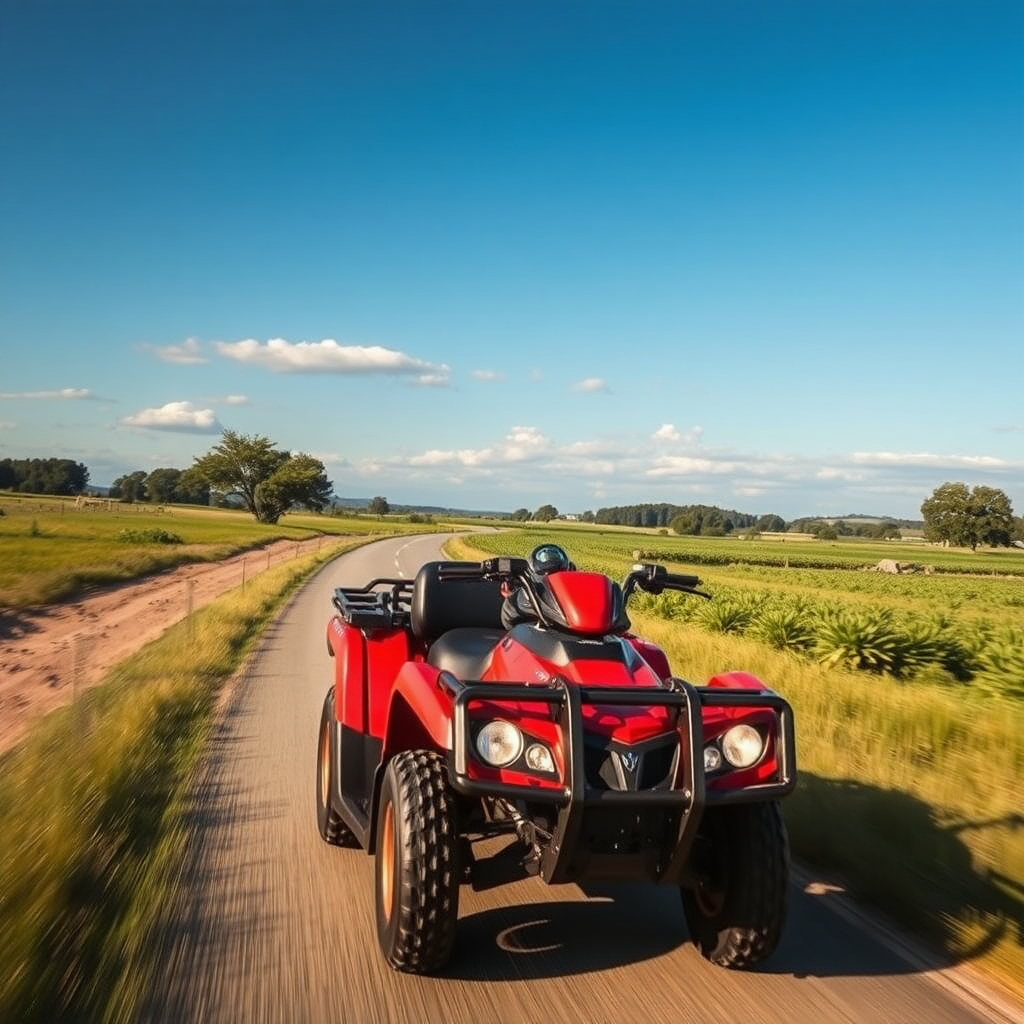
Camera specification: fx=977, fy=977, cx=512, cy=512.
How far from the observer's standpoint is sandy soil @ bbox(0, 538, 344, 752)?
12531mm

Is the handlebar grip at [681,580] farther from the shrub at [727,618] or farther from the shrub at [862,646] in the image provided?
the shrub at [727,618]

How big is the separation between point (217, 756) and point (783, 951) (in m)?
4.98

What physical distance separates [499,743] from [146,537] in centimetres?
4797

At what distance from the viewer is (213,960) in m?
3.87

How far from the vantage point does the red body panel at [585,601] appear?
3.98 m

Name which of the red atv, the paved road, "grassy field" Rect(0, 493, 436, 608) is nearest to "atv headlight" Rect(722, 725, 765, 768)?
the red atv

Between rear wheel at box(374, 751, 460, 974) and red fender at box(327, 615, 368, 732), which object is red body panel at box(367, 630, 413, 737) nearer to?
red fender at box(327, 615, 368, 732)

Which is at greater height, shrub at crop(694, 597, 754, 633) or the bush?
the bush

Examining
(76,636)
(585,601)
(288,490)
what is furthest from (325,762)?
(288,490)

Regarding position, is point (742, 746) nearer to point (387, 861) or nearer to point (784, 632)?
point (387, 861)

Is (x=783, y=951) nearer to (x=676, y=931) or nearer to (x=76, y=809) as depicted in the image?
(x=676, y=931)

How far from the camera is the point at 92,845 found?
200 inches

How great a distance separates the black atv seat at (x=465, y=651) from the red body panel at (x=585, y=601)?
0.55 metres

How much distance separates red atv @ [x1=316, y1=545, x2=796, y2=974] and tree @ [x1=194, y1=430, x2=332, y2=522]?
105 meters
